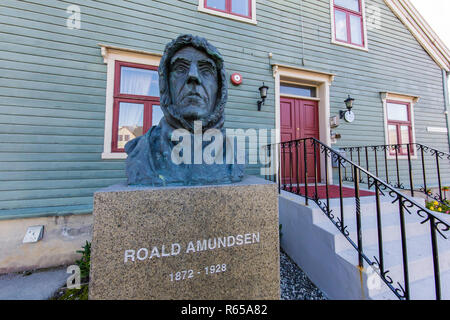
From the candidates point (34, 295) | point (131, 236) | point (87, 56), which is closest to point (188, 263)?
point (131, 236)

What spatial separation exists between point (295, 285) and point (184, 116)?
2383 millimetres

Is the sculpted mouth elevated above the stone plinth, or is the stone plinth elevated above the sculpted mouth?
the sculpted mouth

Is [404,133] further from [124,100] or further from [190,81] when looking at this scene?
[124,100]

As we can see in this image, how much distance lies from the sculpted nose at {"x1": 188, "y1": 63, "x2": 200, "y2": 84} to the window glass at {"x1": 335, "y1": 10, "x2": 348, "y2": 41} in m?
5.67

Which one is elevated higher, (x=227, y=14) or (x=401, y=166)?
(x=227, y=14)

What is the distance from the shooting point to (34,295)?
221 centimetres

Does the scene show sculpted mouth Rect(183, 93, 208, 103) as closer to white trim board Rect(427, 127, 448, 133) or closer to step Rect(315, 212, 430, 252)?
step Rect(315, 212, 430, 252)

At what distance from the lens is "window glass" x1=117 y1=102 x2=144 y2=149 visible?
141 inches

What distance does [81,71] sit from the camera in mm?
3334

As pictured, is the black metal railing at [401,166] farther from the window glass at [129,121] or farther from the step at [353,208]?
the window glass at [129,121]

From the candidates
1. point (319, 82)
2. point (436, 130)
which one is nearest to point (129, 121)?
point (319, 82)

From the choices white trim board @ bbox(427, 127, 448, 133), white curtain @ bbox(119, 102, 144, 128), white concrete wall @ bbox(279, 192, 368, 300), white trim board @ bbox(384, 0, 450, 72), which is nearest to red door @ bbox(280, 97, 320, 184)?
white concrete wall @ bbox(279, 192, 368, 300)

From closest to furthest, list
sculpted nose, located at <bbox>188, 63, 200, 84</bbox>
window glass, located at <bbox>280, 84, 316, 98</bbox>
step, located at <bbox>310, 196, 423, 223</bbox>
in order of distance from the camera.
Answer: sculpted nose, located at <bbox>188, 63, 200, 84</bbox> < step, located at <bbox>310, 196, 423, 223</bbox> < window glass, located at <bbox>280, 84, 316, 98</bbox>
